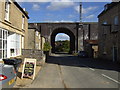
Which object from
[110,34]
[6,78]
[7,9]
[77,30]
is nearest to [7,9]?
[7,9]

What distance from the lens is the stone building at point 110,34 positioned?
23.1 meters

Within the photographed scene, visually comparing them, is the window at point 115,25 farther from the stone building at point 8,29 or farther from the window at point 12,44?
the window at point 12,44

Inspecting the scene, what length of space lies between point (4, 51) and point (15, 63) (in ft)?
14.2

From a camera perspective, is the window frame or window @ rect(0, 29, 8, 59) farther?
the window frame

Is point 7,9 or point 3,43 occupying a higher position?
point 7,9

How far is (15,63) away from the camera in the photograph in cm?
1055

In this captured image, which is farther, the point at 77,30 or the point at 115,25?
the point at 77,30

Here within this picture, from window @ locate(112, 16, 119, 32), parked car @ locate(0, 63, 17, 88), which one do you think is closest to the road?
parked car @ locate(0, 63, 17, 88)

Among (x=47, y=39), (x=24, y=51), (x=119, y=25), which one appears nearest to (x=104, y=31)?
(x=119, y=25)

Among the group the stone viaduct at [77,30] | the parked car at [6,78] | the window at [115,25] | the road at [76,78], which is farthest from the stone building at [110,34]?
the stone viaduct at [77,30]

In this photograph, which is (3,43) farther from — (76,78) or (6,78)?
(6,78)

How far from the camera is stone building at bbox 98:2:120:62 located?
2311 centimetres

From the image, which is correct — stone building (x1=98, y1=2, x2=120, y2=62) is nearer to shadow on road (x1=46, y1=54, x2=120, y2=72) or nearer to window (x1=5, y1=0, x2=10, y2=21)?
shadow on road (x1=46, y1=54, x2=120, y2=72)

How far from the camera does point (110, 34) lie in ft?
84.9
